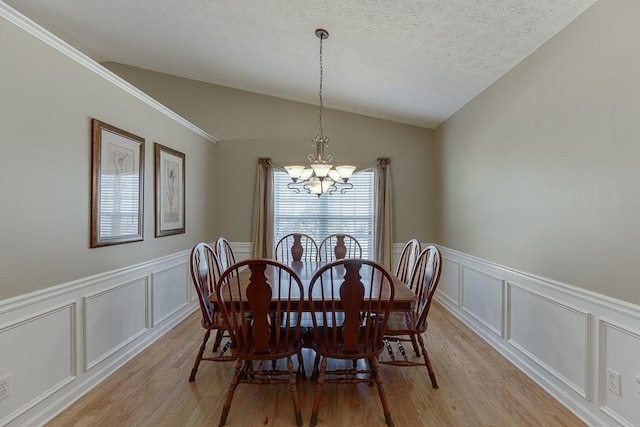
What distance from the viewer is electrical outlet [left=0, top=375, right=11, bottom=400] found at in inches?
69.6

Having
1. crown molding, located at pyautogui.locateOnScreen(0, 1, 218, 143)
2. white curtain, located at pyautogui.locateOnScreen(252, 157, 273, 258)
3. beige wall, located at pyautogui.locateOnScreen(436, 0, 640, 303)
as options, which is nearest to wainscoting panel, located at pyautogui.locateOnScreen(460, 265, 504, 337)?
beige wall, located at pyautogui.locateOnScreen(436, 0, 640, 303)

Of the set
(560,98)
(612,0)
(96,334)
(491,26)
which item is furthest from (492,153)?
(96,334)

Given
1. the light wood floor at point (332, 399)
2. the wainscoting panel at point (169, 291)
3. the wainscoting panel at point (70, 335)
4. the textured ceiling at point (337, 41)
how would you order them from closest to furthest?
the wainscoting panel at point (70, 335), the light wood floor at point (332, 399), the textured ceiling at point (337, 41), the wainscoting panel at point (169, 291)

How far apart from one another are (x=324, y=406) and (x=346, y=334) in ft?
1.88

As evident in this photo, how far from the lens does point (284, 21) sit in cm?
277

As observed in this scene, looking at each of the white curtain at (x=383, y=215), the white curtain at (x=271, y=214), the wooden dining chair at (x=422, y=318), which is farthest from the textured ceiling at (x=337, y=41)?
the wooden dining chair at (x=422, y=318)

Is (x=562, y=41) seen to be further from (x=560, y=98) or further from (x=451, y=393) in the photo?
(x=451, y=393)

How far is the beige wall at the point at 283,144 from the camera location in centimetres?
487

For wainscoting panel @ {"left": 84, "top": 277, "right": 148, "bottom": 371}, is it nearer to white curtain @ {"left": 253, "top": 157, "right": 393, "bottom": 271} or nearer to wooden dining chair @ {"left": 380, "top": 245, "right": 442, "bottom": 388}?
white curtain @ {"left": 253, "top": 157, "right": 393, "bottom": 271}

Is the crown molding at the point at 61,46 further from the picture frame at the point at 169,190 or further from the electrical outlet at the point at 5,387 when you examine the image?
the electrical outlet at the point at 5,387

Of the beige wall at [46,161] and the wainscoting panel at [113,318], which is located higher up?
the beige wall at [46,161]

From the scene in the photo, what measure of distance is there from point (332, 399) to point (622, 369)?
5.63ft

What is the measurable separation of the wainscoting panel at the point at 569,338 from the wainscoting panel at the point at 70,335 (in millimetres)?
3338

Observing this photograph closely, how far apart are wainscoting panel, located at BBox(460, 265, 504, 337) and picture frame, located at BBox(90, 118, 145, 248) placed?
11.2ft
